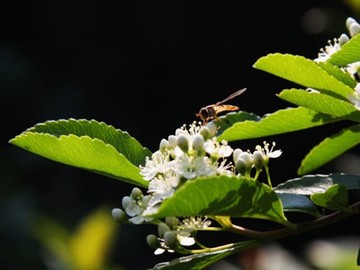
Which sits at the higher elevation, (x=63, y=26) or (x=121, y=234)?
(x=63, y=26)

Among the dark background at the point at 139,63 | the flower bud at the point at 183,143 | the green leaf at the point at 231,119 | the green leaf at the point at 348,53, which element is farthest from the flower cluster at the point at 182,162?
the dark background at the point at 139,63

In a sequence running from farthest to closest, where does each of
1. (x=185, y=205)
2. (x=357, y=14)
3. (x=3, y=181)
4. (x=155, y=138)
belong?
(x=155, y=138) → (x=3, y=181) → (x=357, y=14) → (x=185, y=205)

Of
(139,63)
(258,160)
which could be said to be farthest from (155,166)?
(139,63)

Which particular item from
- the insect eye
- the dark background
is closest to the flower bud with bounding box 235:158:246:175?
the insect eye

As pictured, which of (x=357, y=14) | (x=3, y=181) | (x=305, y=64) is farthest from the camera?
(x=3, y=181)

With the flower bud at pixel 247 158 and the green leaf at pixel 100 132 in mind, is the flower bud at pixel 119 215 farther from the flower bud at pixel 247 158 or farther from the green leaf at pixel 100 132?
the flower bud at pixel 247 158

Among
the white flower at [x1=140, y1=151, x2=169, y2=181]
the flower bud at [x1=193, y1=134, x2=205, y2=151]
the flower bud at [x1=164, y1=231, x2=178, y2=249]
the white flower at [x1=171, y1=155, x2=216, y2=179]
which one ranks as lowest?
the flower bud at [x1=164, y1=231, x2=178, y2=249]

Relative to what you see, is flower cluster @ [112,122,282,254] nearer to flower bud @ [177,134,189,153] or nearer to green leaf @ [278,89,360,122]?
flower bud @ [177,134,189,153]

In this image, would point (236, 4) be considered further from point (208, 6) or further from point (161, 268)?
point (161, 268)

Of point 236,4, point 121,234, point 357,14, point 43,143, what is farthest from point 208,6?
point 43,143
